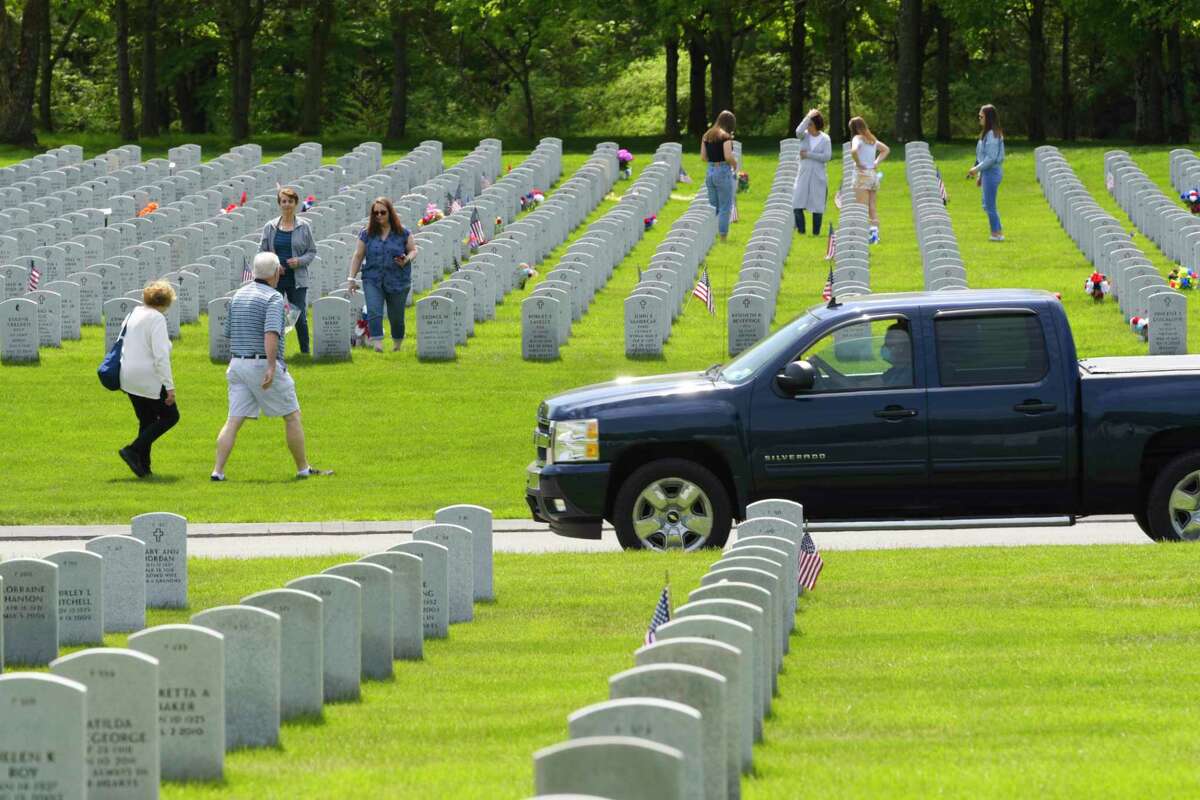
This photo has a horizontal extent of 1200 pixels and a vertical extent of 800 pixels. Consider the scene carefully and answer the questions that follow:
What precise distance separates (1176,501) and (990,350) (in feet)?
5.25

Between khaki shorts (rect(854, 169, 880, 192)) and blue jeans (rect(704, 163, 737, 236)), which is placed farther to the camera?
khaki shorts (rect(854, 169, 880, 192))

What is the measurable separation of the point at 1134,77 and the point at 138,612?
60.7 metres

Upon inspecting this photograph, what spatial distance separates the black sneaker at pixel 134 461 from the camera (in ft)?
64.3

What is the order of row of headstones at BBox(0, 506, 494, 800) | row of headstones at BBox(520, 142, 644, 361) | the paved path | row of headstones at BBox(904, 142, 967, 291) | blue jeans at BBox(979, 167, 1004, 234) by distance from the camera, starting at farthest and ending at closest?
blue jeans at BBox(979, 167, 1004, 234) < row of headstones at BBox(904, 142, 967, 291) < row of headstones at BBox(520, 142, 644, 361) < the paved path < row of headstones at BBox(0, 506, 494, 800)

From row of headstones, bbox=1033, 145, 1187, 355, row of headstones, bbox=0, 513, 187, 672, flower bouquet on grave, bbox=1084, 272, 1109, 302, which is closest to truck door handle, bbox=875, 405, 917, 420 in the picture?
row of headstones, bbox=0, 513, 187, 672

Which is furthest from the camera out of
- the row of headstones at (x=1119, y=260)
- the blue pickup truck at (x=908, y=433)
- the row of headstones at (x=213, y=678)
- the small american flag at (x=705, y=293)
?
the small american flag at (x=705, y=293)

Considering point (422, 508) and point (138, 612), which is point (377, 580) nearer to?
point (138, 612)

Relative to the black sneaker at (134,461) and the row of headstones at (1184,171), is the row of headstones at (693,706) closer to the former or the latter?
the black sneaker at (134,461)

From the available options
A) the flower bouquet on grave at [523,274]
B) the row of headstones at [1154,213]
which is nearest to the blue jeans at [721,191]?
the flower bouquet on grave at [523,274]

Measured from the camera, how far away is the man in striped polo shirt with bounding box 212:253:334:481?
18.4 m

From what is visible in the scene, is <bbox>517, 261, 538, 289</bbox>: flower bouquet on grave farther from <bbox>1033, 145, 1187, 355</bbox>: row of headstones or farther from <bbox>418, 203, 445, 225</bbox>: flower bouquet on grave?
<bbox>1033, 145, 1187, 355</bbox>: row of headstones

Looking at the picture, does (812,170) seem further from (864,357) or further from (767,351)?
(864,357)

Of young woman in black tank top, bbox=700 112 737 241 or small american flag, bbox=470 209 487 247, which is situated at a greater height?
young woman in black tank top, bbox=700 112 737 241

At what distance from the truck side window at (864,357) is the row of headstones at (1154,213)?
15.6m
